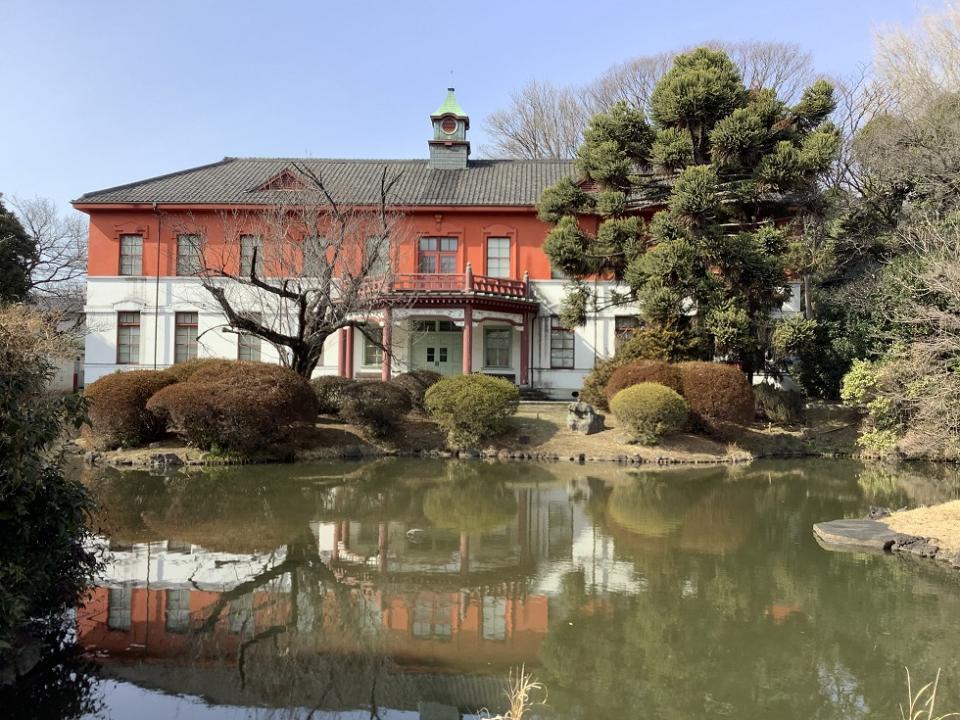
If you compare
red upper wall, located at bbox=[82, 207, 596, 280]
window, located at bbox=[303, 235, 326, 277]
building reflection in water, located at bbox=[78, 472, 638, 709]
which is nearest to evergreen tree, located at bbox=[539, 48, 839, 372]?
red upper wall, located at bbox=[82, 207, 596, 280]

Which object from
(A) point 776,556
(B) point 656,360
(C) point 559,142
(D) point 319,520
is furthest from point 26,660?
(C) point 559,142

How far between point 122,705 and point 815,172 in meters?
18.2

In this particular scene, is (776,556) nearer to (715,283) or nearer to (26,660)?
(26,660)

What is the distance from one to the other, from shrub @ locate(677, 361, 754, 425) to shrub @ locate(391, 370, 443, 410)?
6.13 metres

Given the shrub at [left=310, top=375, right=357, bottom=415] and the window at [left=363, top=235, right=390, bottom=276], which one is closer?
the window at [left=363, top=235, right=390, bottom=276]

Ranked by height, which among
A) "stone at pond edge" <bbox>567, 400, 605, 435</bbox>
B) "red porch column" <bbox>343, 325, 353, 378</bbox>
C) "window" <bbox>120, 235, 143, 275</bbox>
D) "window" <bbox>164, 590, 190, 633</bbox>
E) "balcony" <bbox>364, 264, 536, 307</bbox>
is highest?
"window" <bbox>120, 235, 143, 275</bbox>

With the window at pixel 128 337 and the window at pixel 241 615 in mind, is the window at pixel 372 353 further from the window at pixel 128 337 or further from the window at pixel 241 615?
the window at pixel 241 615

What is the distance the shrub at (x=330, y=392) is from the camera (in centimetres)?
1700

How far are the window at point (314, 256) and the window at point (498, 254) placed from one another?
826 cm

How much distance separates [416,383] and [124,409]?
670 cm

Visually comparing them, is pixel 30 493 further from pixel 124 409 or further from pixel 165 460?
pixel 124 409

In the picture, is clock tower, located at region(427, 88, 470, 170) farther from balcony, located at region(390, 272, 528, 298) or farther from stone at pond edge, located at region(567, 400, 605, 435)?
stone at pond edge, located at region(567, 400, 605, 435)

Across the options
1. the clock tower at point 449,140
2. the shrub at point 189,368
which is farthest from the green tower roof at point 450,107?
the shrub at point 189,368

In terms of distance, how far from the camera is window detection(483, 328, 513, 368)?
23797 mm
